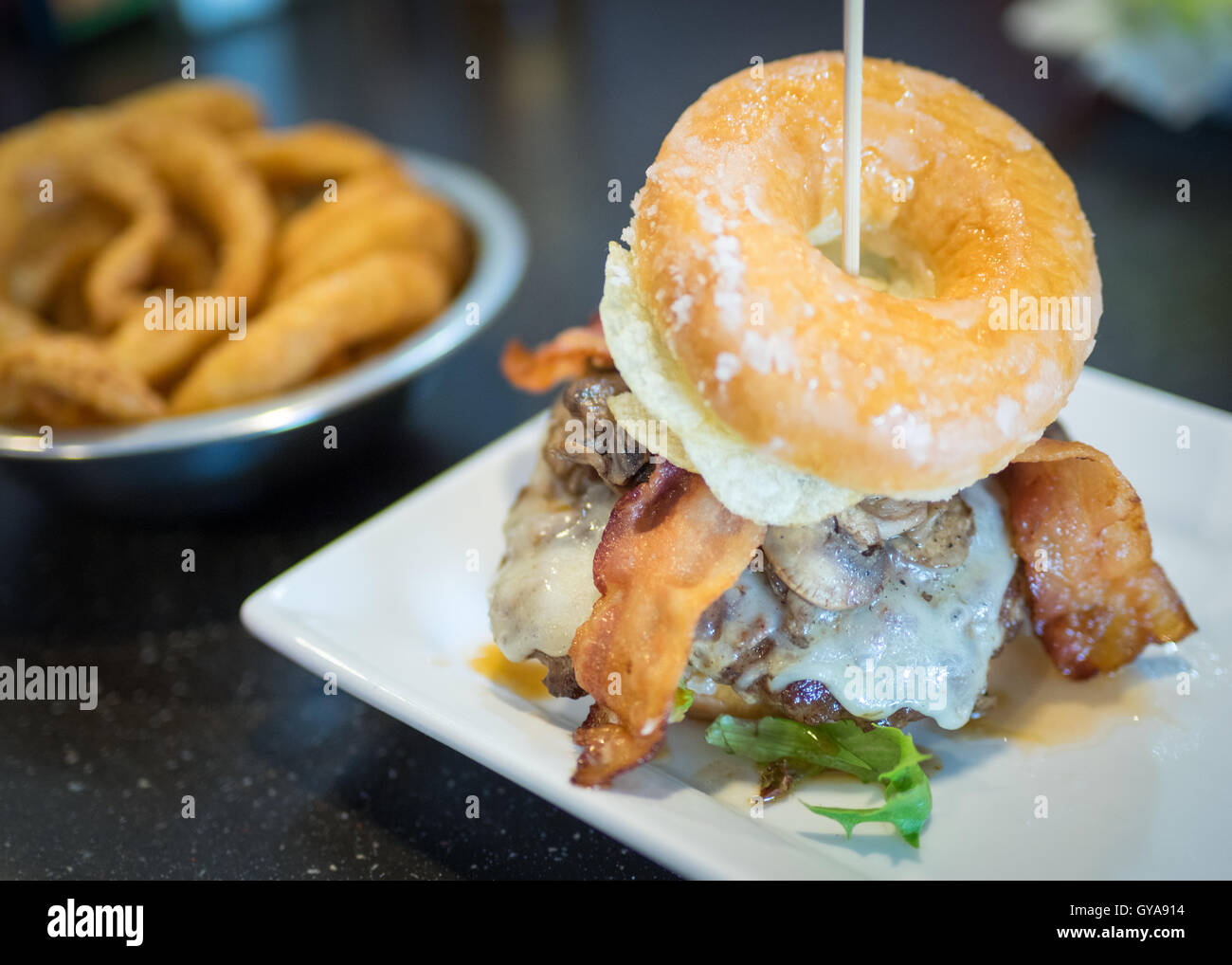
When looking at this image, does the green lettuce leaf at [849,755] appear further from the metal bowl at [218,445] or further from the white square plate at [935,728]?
the metal bowl at [218,445]

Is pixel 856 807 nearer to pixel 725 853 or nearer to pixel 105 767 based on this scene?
pixel 725 853

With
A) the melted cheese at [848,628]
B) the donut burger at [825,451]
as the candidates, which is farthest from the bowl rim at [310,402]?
the melted cheese at [848,628]

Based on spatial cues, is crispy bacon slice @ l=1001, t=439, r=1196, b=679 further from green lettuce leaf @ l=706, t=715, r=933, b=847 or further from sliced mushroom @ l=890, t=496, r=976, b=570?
green lettuce leaf @ l=706, t=715, r=933, b=847

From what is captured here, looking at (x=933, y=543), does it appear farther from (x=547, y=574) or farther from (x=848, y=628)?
(x=547, y=574)

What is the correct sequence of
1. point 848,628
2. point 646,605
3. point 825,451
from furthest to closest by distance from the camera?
1. point 848,628
2. point 646,605
3. point 825,451

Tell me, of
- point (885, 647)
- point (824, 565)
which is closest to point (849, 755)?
point (885, 647)

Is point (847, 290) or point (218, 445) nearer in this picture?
point (847, 290)
